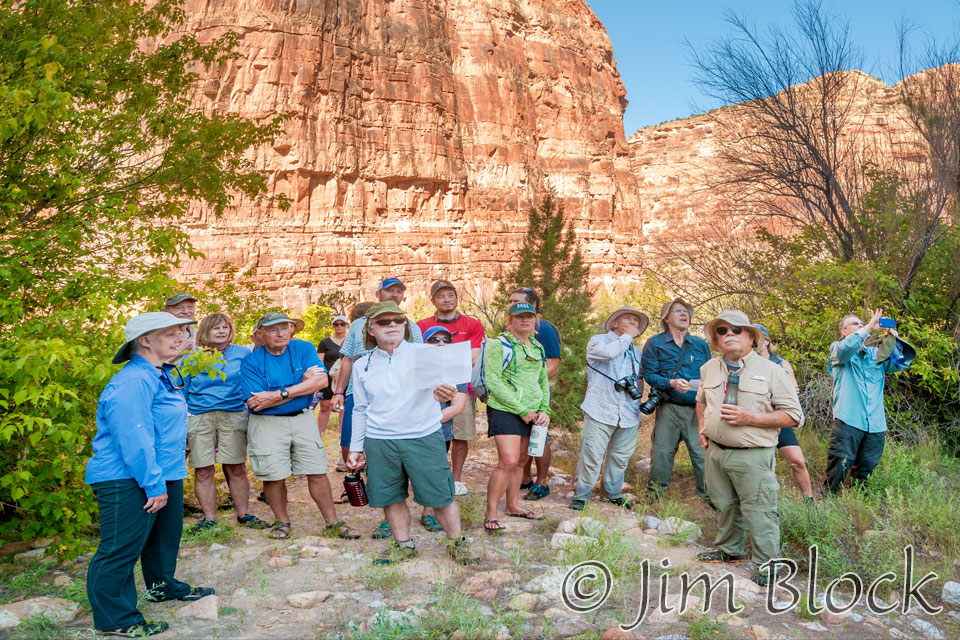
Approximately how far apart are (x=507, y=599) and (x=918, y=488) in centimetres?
408

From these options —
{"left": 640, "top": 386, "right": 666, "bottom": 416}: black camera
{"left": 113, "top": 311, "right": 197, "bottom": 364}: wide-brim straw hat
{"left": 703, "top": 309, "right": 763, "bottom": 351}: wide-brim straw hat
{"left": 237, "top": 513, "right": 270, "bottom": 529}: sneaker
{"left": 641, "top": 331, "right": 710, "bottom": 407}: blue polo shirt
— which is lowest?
{"left": 237, "top": 513, "right": 270, "bottom": 529}: sneaker

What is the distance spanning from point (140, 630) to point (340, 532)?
79.7 inches

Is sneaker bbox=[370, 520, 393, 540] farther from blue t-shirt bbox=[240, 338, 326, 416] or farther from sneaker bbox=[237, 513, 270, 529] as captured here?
blue t-shirt bbox=[240, 338, 326, 416]

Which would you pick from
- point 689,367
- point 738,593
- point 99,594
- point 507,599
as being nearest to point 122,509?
point 99,594

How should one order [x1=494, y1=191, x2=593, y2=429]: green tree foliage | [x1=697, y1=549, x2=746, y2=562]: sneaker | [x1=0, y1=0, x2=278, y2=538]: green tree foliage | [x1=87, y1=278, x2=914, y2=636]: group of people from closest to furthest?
1. [x1=87, y1=278, x2=914, y2=636]: group of people
2. [x1=0, y1=0, x2=278, y2=538]: green tree foliage
3. [x1=697, y1=549, x2=746, y2=562]: sneaker
4. [x1=494, y1=191, x2=593, y2=429]: green tree foliage

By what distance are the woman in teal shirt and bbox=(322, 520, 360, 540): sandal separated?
1.13m

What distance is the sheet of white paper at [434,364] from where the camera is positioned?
437 cm

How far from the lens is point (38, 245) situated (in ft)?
15.7

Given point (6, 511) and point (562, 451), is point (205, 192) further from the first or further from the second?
point (562, 451)

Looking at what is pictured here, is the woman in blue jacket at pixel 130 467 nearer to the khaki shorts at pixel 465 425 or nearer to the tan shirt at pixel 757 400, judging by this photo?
the khaki shorts at pixel 465 425

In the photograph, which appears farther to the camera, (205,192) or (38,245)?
(205,192)

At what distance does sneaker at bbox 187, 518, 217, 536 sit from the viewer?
5.23 m

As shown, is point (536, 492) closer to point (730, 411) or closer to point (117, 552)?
point (730, 411)

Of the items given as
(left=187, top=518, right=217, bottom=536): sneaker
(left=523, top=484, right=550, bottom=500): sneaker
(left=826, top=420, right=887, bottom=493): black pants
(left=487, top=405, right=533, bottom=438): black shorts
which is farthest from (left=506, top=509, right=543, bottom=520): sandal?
(left=826, top=420, right=887, bottom=493): black pants
